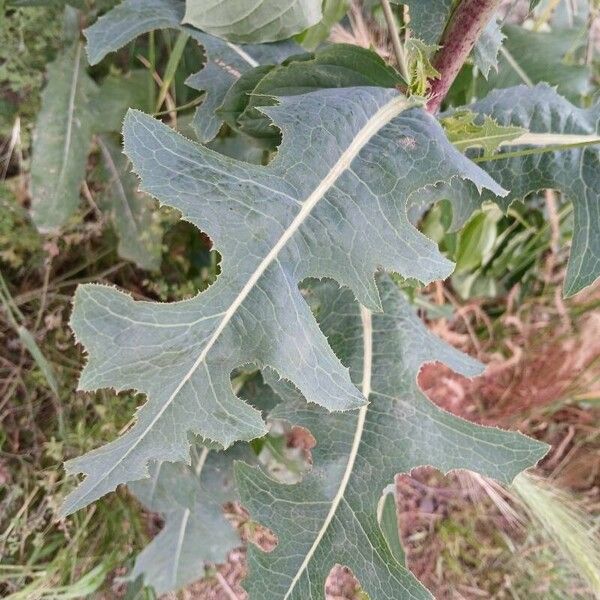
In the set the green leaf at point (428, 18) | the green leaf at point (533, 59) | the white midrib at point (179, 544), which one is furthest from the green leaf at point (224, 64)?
the white midrib at point (179, 544)

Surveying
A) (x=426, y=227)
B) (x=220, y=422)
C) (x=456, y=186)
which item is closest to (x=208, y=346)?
(x=220, y=422)

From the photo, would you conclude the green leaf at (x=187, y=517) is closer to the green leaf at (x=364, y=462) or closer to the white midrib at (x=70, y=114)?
the green leaf at (x=364, y=462)

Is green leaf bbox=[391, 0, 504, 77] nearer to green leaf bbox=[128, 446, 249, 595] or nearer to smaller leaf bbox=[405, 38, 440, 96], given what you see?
smaller leaf bbox=[405, 38, 440, 96]

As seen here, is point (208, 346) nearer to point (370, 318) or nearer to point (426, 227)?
point (370, 318)

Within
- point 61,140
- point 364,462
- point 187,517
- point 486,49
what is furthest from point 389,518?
point 61,140

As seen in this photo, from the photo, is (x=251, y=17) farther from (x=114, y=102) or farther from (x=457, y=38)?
(x=114, y=102)

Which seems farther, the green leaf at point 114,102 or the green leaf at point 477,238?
the green leaf at point 477,238
